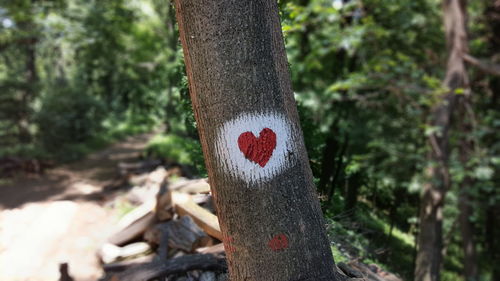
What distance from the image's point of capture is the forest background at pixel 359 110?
4.58m

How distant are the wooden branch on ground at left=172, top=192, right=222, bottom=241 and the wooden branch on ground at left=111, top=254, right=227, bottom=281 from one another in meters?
0.66

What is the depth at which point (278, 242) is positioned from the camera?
189 centimetres

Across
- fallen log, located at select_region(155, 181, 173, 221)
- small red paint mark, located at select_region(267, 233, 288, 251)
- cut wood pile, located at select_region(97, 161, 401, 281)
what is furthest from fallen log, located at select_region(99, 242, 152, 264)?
small red paint mark, located at select_region(267, 233, 288, 251)

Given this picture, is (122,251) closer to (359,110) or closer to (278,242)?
(278,242)

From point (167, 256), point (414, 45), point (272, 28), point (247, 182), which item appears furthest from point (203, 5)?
point (414, 45)

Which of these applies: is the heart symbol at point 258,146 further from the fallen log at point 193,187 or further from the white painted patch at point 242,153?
the fallen log at point 193,187

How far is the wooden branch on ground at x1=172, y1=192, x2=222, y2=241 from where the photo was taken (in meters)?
4.00

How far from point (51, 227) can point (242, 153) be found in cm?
497

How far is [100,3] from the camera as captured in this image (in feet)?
45.8

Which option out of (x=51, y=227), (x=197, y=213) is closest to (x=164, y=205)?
(x=197, y=213)

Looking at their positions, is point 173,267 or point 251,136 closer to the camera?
point 251,136

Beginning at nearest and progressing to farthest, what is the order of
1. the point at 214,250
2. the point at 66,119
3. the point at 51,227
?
the point at 214,250 → the point at 51,227 → the point at 66,119

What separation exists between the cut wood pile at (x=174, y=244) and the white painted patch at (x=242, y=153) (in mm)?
1271

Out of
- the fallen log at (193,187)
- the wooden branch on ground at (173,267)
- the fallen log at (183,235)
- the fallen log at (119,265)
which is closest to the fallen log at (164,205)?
the fallen log at (193,187)
